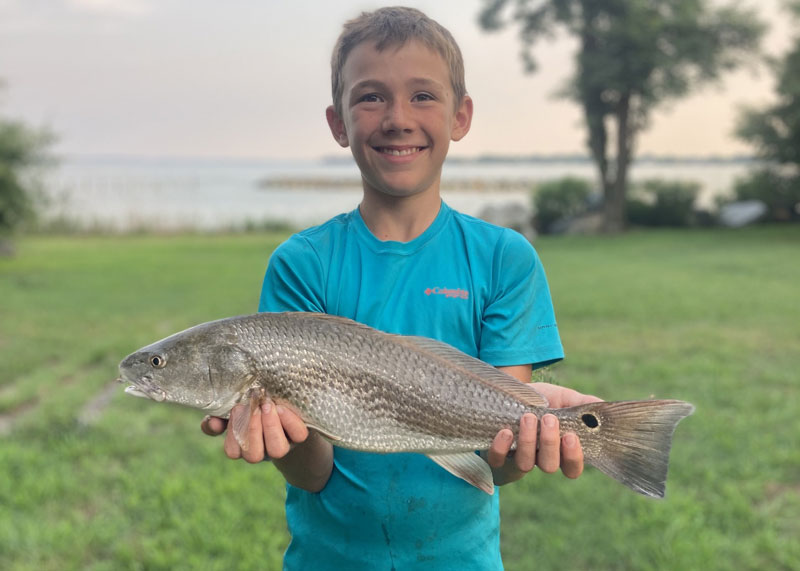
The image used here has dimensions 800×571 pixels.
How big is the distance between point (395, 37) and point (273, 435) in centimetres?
107

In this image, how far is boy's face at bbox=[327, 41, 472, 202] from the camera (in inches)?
73.7

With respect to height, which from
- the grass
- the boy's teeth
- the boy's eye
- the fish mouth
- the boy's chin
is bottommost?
the grass

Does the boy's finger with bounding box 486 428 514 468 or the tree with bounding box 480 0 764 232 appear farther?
the tree with bounding box 480 0 764 232

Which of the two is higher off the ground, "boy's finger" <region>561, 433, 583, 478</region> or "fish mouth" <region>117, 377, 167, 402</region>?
"fish mouth" <region>117, 377, 167, 402</region>

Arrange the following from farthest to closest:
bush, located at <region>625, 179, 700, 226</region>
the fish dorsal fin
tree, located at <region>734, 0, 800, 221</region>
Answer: bush, located at <region>625, 179, 700, 226</region> → tree, located at <region>734, 0, 800, 221</region> → the fish dorsal fin

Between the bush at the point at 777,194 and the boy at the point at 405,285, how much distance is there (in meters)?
25.9

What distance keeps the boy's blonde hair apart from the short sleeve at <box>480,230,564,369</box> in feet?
1.54

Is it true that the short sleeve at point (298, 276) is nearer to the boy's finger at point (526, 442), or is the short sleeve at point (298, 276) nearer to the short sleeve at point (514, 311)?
the short sleeve at point (514, 311)

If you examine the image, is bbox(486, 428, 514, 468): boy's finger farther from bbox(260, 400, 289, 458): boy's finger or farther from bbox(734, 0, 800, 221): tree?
bbox(734, 0, 800, 221): tree

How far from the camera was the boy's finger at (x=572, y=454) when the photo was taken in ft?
5.88

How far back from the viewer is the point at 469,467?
188cm

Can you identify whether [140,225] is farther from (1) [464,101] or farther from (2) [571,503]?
(1) [464,101]

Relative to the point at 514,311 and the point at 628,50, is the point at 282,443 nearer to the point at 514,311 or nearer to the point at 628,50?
the point at 514,311

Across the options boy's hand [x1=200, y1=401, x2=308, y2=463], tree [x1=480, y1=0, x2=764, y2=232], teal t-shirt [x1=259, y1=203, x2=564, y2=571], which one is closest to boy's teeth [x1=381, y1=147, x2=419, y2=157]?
teal t-shirt [x1=259, y1=203, x2=564, y2=571]
